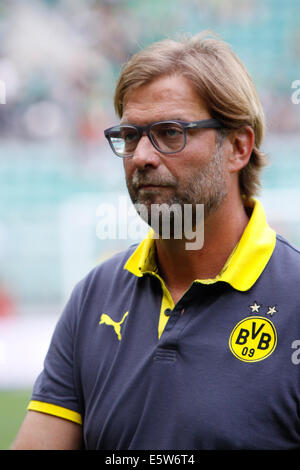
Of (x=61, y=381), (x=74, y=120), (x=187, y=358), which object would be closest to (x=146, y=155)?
(x=187, y=358)

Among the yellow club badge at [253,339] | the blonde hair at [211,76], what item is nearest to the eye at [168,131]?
the blonde hair at [211,76]

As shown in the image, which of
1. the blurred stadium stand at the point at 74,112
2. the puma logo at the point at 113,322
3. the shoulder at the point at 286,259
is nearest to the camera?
the shoulder at the point at 286,259

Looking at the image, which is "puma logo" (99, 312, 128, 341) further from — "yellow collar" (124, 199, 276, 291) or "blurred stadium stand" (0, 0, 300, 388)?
"blurred stadium stand" (0, 0, 300, 388)

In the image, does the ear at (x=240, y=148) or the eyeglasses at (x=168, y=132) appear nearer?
the eyeglasses at (x=168, y=132)

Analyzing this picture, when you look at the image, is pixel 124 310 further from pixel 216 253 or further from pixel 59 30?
pixel 59 30

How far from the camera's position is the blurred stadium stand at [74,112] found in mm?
7008

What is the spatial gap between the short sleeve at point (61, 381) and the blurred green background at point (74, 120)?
4419mm

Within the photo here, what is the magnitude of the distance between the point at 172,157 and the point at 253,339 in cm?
45

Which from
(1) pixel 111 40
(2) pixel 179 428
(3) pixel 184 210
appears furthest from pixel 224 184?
(1) pixel 111 40

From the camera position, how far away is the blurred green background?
672 centimetres

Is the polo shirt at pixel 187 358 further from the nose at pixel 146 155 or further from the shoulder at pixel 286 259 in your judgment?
the nose at pixel 146 155

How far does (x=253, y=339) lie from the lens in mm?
1337

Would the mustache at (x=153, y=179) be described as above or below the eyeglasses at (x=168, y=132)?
below

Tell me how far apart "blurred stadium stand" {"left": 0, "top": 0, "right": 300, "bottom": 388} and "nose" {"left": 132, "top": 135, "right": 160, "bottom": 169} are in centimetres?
488
